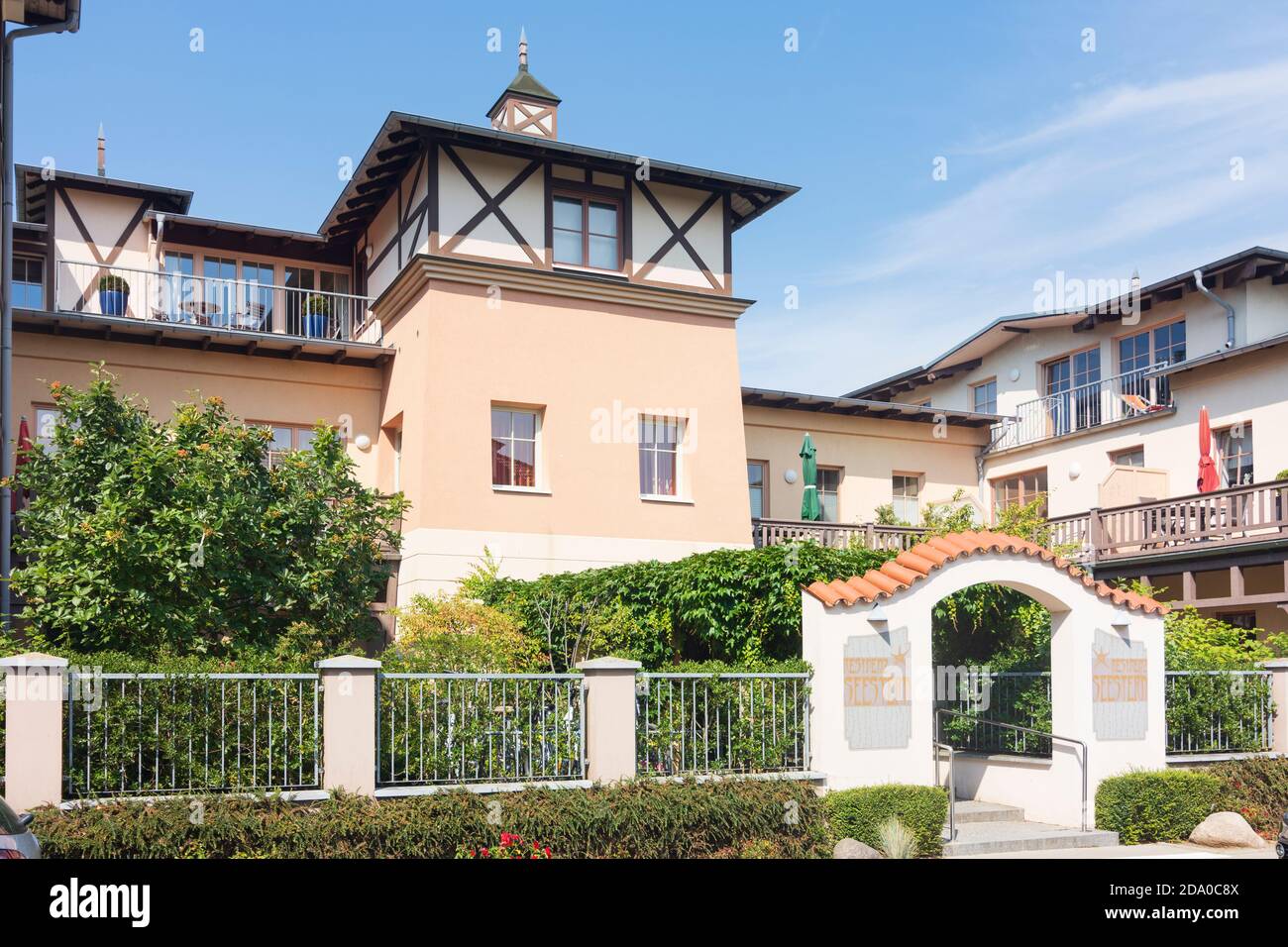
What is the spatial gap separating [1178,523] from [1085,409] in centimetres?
753

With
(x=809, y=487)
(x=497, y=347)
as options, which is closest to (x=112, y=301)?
(x=497, y=347)

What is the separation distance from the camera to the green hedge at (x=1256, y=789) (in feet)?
48.8

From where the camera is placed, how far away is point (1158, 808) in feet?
46.8

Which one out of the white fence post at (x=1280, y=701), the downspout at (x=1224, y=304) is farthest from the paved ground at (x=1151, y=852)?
the downspout at (x=1224, y=304)

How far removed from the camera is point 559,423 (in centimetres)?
2161

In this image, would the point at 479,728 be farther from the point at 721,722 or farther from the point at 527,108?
the point at 527,108

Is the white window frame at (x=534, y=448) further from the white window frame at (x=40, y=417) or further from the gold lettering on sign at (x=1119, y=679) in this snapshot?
the gold lettering on sign at (x=1119, y=679)

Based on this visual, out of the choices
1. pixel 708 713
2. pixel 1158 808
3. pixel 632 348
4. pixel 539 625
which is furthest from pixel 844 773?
pixel 632 348

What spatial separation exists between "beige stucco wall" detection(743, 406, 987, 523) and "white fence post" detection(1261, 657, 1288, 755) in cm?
1231

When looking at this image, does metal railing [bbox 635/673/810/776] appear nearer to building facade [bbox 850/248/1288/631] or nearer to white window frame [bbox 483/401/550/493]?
white window frame [bbox 483/401/550/493]

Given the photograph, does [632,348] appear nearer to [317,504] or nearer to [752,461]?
[752,461]

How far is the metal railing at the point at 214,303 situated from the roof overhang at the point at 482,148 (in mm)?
1706

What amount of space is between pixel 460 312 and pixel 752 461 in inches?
351
